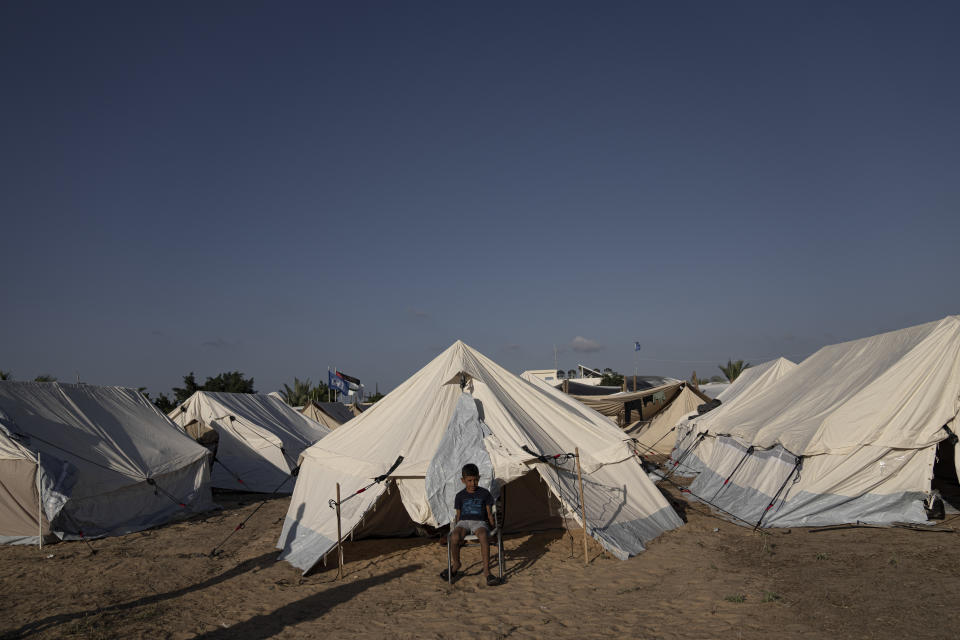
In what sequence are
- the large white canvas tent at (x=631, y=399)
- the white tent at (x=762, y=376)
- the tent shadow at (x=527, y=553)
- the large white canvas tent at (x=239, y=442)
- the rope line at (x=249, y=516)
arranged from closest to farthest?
the tent shadow at (x=527, y=553)
the rope line at (x=249, y=516)
the large white canvas tent at (x=239, y=442)
the white tent at (x=762, y=376)
the large white canvas tent at (x=631, y=399)

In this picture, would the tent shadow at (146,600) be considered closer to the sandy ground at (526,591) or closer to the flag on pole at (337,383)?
the sandy ground at (526,591)

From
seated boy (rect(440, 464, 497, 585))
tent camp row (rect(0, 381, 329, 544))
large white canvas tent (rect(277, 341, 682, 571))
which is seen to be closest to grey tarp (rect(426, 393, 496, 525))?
large white canvas tent (rect(277, 341, 682, 571))

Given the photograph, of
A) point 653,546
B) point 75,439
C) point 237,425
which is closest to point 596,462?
point 653,546

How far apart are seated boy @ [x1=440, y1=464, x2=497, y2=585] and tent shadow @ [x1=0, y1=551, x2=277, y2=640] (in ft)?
9.46

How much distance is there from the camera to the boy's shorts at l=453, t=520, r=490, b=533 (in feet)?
23.5

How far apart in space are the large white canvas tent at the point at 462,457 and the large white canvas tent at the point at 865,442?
2.16 metres

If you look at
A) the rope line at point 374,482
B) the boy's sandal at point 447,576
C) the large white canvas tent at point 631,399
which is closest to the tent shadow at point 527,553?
the boy's sandal at point 447,576

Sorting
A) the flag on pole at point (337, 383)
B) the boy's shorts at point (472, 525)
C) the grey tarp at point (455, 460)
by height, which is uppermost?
the flag on pole at point (337, 383)

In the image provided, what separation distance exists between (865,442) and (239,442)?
14793mm

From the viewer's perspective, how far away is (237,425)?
56.0 feet

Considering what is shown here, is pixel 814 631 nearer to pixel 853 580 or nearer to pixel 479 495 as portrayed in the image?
pixel 853 580

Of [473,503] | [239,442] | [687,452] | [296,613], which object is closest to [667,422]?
[687,452]

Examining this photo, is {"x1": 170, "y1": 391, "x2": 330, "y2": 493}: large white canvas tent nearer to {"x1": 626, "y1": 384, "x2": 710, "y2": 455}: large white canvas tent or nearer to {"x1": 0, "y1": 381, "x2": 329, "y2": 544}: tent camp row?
{"x1": 0, "y1": 381, "x2": 329, "y2": 544}: tent camp row

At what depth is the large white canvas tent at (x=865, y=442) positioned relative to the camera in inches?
360
